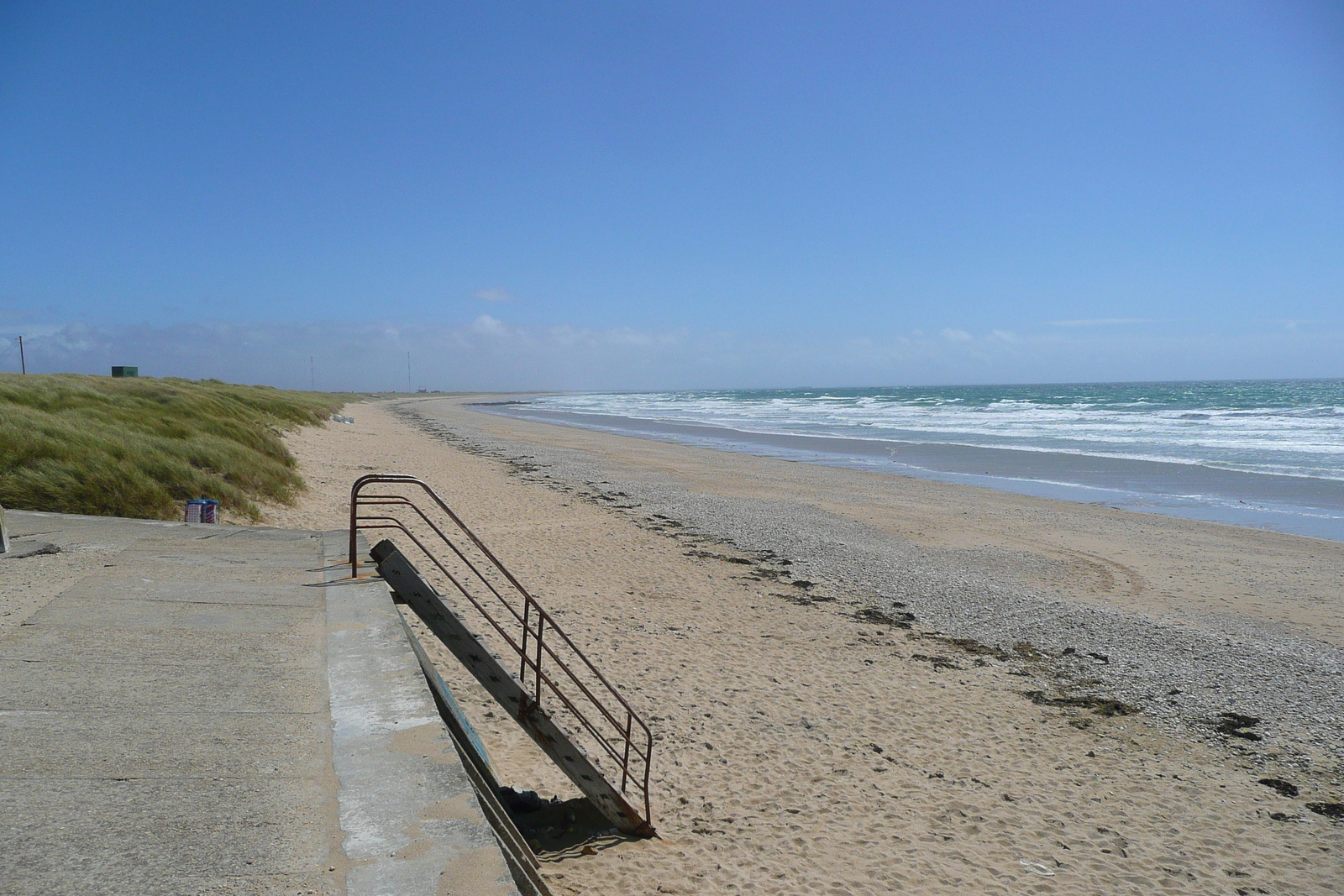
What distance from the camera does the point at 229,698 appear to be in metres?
4.05

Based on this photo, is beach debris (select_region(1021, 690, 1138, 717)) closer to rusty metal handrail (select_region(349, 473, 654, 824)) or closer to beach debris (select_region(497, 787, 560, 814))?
→ rusty metal handrail (select_region(349, 473, 654, 824))

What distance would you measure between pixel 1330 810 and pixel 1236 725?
1.30 metres

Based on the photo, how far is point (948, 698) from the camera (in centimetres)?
744

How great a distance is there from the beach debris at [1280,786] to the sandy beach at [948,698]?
35 mm

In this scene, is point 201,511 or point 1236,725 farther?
point 201,511

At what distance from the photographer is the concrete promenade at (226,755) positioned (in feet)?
8.93

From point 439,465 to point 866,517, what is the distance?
12.8m


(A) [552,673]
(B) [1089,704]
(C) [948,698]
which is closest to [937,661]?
(C) [948,698]

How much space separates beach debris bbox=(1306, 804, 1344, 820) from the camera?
552cm

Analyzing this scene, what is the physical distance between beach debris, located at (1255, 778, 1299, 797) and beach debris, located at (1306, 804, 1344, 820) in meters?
0.16

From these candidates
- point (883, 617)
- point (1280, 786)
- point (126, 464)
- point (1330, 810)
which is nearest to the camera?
point (1330, 810)

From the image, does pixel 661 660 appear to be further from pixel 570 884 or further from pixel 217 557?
pixel 217 557

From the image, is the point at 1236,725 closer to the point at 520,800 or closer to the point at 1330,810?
the point at 1330,810

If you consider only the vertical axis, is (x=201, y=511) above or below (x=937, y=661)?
above
